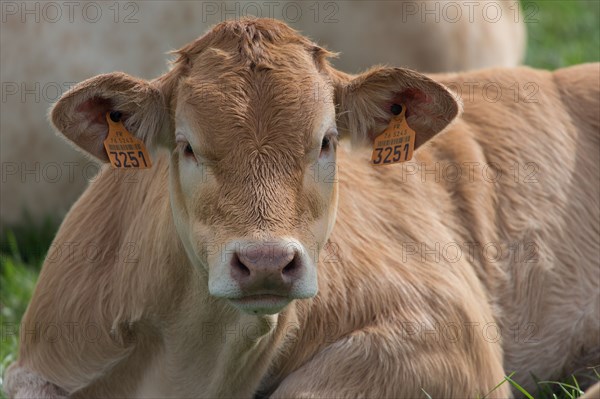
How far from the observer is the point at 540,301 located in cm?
664

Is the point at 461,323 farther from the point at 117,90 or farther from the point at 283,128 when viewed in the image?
the point at 117,90

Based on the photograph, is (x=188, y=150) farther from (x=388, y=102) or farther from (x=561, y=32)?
(x=561, y=32)

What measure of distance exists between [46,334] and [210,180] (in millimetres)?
1471

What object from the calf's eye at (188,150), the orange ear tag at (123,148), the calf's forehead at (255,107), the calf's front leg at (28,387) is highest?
the calf's forehead at (255,107)

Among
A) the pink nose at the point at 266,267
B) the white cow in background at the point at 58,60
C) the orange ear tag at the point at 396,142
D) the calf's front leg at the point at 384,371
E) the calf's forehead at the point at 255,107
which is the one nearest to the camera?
the pink nose at the point at 266,267

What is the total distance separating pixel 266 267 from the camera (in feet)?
14.5

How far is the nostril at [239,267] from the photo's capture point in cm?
448

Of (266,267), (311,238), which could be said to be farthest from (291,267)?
(311,238)

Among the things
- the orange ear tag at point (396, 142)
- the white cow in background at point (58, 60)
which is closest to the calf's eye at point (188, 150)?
the orange ear tag at point (396, 142)

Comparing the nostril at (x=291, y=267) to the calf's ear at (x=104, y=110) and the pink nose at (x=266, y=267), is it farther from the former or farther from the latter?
Result: the calf's ear at (x=104, y=110)

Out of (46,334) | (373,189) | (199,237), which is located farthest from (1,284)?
(199,237)

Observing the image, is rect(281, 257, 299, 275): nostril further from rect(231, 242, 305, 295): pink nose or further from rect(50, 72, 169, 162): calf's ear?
rect(50, 72, 169, 162): calf's ear

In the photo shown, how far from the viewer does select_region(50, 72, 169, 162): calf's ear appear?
4949 mm

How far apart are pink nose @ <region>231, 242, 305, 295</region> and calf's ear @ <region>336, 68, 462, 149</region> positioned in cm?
98
